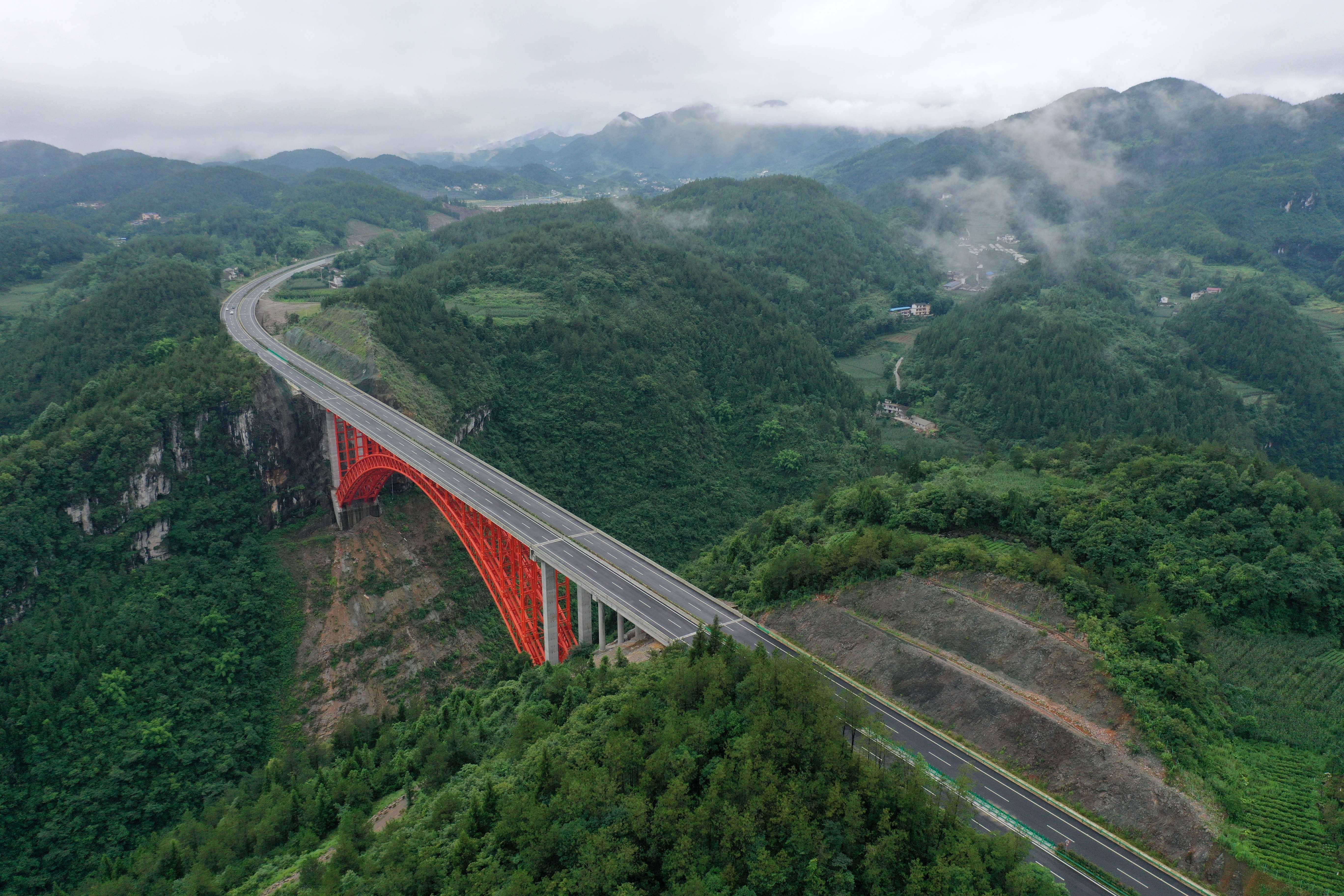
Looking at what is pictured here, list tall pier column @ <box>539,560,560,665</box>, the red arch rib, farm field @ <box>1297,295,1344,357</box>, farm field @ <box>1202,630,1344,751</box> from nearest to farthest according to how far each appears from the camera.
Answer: farm field @ <box>1202,630,1344,751</box> < tall pier column @ <box>539,560,560,665</box> < the red arch rib < farm field @ <box>1297,295,1344,357</box>

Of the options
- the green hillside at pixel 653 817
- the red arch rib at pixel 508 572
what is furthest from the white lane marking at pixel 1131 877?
the red arch rib at pixel 508 572

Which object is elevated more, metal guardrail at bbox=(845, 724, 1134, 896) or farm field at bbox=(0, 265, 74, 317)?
farm field at bbox=(0, 265, 74, 317)

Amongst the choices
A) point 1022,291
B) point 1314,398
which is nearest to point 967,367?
point 1022,291

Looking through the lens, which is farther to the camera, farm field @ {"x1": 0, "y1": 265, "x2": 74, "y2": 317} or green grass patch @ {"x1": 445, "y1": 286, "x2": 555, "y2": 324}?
farm field @ {"x1": 0, "y1": 265, "x2": 74, "y2": 317}

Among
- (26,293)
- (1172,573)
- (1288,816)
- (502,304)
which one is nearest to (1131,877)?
(1288,816)

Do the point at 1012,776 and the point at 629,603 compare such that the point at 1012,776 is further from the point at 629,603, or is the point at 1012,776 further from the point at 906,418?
the point at 906,418

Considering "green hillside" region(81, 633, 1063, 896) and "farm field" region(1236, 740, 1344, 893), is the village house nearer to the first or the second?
"farm field" region(1236, 740, 1344, 893)

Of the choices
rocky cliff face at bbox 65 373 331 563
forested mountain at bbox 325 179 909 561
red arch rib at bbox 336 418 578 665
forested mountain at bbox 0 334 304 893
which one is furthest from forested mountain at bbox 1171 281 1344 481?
forested mountain at bbox 0 334 304 893
